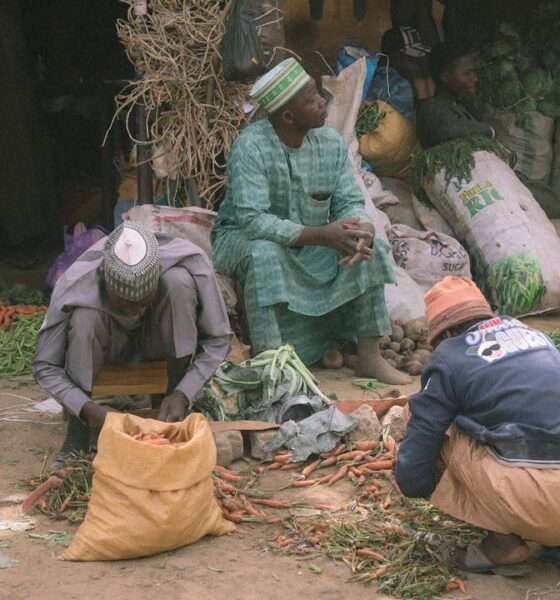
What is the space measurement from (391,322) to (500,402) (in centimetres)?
293

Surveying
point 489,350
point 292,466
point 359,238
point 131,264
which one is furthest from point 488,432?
point 359,238

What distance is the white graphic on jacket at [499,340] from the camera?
3473 mm

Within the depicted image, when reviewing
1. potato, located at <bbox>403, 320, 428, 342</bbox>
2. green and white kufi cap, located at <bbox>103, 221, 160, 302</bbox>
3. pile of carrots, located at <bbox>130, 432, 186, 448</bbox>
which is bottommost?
potato, located at <bbox>403, 320, 428, 342</bbox>

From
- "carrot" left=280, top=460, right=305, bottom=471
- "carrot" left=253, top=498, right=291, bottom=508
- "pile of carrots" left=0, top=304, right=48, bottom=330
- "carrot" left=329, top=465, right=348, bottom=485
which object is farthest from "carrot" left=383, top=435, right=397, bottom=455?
"pile of carrots" left=0, top=304, right=48, bottom=330

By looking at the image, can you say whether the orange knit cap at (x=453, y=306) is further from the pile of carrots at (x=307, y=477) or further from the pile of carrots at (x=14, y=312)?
the pile of carrots at (x=14, y=312)

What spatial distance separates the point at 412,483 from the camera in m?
3.64

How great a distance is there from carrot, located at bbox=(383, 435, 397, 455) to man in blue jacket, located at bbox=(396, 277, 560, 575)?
38.2 inches

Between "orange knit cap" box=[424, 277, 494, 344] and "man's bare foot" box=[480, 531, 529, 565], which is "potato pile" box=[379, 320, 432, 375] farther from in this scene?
"man's bare foot" box=[480, 531, 529, 565]

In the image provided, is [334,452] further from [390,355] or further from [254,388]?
[390,355]

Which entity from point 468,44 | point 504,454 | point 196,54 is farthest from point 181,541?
point 468,44

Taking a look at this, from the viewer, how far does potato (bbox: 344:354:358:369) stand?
6082mm

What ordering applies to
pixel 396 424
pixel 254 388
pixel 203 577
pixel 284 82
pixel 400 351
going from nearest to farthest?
pixel 203 577, pixel 396 424, pixel 254 388, pixel 284 82, pixel 400 351

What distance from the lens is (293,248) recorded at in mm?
5863

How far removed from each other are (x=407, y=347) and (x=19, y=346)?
7.25 ft
